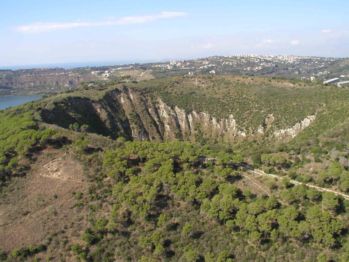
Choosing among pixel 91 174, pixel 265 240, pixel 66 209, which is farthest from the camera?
pixel 91 174

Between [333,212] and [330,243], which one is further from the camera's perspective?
[333,212]

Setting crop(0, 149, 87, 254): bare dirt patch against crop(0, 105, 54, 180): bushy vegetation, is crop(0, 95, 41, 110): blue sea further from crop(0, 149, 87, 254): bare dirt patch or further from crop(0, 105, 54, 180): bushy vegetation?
crop(0, 149, 87, 254): bare dirt patch

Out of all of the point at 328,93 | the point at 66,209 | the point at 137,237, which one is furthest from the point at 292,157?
the point at 328,93

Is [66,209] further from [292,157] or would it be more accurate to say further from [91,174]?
[292,157]

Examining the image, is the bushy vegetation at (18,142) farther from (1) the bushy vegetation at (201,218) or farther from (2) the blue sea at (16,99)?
(2) the blue sea at (16,99)

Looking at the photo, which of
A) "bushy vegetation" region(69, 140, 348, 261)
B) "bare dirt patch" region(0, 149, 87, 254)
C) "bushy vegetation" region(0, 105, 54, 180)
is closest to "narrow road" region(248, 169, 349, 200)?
"bushy vegetation" region(69, 140, 348, 261)

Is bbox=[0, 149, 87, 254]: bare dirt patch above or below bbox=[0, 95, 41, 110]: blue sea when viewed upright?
above

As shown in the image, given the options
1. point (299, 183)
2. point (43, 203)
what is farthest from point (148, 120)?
point (299, 183)

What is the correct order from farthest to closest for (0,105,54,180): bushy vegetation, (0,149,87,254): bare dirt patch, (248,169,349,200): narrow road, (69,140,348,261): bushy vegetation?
(0,105,54,180): bushy vegetation
(248,169,349,200): narrow road
(0,149,87,254): bare dirt patch
(69,140,348,261): bushy vegetation

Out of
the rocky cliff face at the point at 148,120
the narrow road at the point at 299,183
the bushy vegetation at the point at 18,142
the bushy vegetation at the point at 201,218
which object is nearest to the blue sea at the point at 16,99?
the rocky cliff face at the point at 148,120
